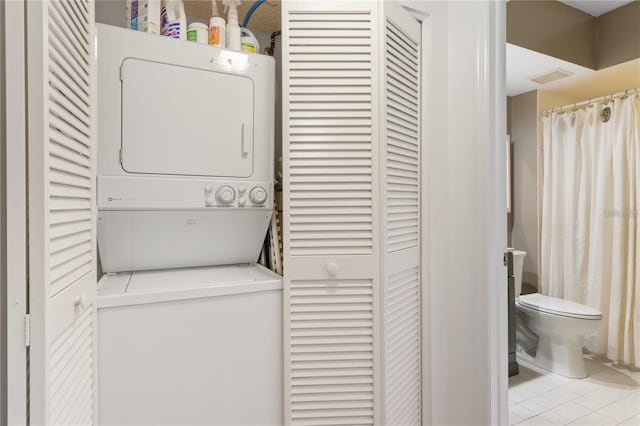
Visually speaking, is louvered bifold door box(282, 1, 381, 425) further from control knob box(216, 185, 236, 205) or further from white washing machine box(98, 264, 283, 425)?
control knob box(216, 185, 236, 205)

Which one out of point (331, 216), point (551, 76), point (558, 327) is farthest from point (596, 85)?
point (331, 216)

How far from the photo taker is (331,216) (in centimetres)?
135

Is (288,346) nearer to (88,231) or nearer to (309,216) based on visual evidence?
(309,216)

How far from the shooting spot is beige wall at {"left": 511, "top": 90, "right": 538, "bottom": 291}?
10.3 feet

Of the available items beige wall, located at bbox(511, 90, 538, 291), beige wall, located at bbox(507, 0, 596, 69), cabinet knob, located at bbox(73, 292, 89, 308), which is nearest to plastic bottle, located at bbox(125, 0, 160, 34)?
cabinet knob, located at bbox(73, 292, 89, 308)

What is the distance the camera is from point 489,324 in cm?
148

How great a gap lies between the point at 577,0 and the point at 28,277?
3.39 metres

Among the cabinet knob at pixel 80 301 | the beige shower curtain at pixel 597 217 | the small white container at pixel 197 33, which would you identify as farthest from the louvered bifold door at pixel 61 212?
the beige shower curtain at pixel 597 217

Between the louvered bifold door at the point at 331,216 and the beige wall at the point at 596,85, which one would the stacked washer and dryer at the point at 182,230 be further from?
the beige wall at the point at 596,85

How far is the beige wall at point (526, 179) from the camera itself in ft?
10.3

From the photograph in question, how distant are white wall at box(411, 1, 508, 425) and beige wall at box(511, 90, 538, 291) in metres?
1.98

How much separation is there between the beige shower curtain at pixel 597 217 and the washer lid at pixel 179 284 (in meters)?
2.74

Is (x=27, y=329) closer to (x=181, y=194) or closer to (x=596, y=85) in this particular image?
(x=181, y=194)

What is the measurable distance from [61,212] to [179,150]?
0.51 m
